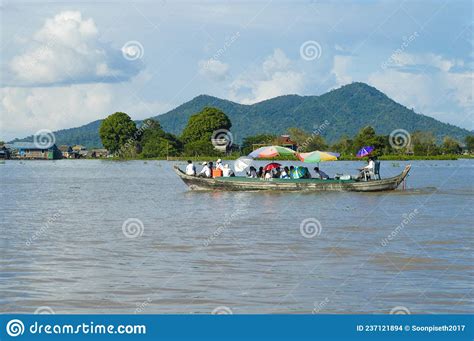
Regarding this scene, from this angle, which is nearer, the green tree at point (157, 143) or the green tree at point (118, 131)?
the green tree at point (157, 143)

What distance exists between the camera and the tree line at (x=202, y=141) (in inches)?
4318

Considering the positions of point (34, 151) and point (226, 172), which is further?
point (34, 151)

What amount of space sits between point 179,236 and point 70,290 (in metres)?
7.32

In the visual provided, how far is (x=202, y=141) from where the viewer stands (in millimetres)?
112062

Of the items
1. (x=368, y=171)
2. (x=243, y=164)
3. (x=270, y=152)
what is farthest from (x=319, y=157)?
(x=243, y=164)

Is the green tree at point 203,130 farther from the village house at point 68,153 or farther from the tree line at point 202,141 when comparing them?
the village house at point 68,153

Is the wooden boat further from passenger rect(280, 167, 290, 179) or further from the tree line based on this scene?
the tree line

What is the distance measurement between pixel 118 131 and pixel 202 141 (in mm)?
17134

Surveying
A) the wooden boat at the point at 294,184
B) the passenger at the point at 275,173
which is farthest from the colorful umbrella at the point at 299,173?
the passenger at the point at 275,173

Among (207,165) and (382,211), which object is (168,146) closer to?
(207,165)

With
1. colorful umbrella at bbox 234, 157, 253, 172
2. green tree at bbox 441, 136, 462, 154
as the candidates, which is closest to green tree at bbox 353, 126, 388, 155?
green tree at bbox 441, 136, 462, 154

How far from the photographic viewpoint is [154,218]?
24.2 meters

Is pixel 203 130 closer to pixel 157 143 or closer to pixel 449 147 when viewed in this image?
pixel 157 143

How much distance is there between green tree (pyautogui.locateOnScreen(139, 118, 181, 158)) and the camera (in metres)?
112
